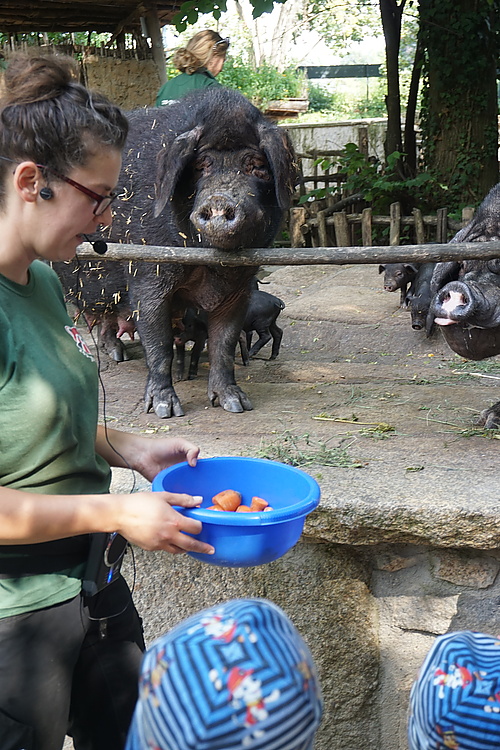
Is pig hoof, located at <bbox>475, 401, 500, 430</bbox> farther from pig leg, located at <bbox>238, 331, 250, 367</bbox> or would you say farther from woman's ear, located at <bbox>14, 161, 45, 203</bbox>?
woman's ear, located at <bbox>14, 161, 45, 203</bbox>

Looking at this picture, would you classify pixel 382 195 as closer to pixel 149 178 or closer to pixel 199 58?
pixel 199 58

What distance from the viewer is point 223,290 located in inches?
166

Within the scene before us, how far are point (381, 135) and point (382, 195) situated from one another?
21.1 ft

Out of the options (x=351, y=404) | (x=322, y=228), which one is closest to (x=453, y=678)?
(x=351, y=404)

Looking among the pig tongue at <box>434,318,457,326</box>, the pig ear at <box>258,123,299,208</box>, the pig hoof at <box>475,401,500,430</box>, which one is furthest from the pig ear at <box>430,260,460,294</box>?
the pig ear at <box>258,123,299,208</box>

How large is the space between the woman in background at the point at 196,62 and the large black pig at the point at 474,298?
2378 millimetres

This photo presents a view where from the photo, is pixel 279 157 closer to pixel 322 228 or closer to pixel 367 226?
pixel 367 226

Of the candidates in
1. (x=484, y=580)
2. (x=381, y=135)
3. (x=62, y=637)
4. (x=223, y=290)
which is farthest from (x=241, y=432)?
(x=381, y=135)

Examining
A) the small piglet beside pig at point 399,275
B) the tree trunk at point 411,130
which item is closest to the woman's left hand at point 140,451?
the small piglet beside pig at point 399,275

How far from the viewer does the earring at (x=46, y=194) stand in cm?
155

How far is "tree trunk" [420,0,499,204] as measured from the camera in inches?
372

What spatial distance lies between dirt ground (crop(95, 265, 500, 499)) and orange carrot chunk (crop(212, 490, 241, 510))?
1080 mm

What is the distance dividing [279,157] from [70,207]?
90.4 inches

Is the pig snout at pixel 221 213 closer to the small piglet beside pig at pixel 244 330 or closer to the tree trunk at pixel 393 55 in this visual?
the small piglet beside pig at pixel 244 330
